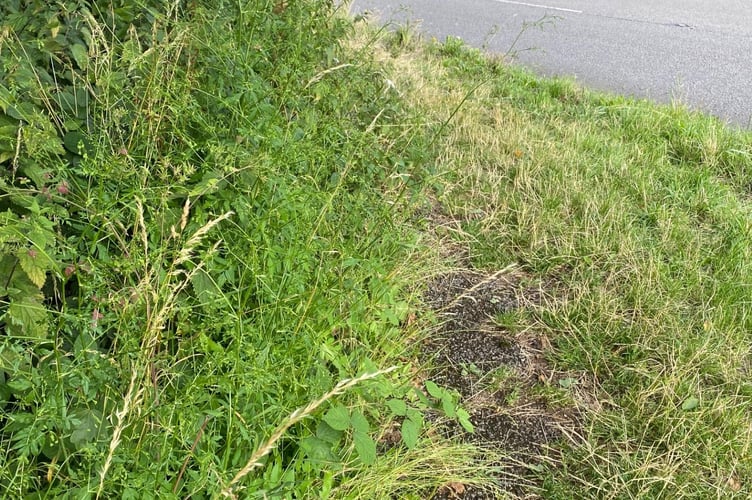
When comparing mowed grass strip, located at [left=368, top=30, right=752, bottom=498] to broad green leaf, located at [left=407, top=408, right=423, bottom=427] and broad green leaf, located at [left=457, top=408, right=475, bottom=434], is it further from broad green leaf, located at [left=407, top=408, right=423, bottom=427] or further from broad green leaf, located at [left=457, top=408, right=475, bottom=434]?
broad green leaf, located at [left=407, top=408, right=423, bottom=427]

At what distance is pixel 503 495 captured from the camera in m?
1.90

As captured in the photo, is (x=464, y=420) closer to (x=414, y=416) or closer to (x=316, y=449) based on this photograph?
(x=414, y=416)

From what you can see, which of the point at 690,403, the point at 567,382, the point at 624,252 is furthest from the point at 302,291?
the point at 624,252

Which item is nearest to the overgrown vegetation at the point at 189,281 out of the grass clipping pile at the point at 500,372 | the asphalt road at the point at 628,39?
the grass clipping pile at the point at 500,372

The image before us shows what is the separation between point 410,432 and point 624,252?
5.59 ft

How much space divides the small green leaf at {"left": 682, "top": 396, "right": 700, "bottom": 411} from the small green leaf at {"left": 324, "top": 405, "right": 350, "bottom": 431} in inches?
51.9

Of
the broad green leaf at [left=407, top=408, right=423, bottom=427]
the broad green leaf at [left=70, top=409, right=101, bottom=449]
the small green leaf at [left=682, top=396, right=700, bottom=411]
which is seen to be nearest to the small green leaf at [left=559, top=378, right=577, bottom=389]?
the small green leaf at [left=682, top=396, right=700, bottom=411]

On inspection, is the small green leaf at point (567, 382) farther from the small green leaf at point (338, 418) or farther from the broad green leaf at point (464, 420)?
the small green leaf at point (338, 418)

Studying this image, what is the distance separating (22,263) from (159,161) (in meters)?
0.63

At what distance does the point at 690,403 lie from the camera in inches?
85.7

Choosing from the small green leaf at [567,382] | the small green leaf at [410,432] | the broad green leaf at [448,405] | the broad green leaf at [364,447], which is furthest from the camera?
the small green leaf at [567,382]

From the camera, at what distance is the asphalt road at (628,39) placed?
5.58 meters

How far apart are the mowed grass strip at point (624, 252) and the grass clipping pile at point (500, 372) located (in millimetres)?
70

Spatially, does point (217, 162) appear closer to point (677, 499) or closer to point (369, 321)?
point (369, 321)
